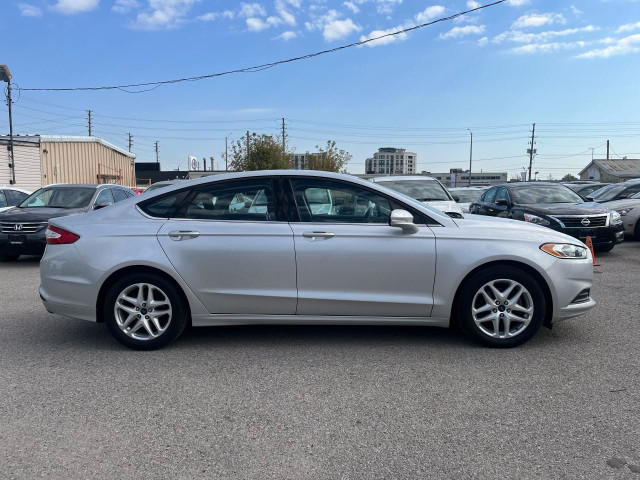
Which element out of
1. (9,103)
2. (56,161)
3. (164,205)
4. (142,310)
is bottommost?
(142,310)

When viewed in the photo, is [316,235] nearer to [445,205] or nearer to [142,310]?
[142,310]

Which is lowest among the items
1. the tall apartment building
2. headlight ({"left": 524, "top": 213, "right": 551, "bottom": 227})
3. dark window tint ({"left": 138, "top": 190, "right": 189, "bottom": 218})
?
headlight ({"left": 524, "top": 213, "right": 551, "bottom": 227})

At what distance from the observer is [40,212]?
9.73 meters

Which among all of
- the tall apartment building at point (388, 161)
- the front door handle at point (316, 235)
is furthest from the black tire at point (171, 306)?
the tall apartment building at point (388, 161)

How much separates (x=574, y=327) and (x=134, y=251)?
4233 millimetres

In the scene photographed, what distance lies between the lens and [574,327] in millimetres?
5066

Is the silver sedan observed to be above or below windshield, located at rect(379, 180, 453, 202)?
below

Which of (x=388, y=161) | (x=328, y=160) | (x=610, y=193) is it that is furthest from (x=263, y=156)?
(x=388, y=161)

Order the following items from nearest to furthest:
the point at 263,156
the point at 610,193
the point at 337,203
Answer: the point at 337,203 < the point at 610,193 < the point at 263,156

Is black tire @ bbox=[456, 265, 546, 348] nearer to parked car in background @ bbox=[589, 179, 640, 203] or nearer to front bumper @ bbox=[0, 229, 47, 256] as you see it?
front bumper @ bbox=[0, 229, 47, 256]

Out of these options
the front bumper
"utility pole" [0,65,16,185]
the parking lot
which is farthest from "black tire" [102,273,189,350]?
"utility pole" [0,65,16,185]

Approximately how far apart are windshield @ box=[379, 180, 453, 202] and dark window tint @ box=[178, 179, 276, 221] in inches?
264

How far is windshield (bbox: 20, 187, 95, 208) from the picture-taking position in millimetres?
10555

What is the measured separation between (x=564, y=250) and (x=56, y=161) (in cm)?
3224
